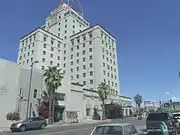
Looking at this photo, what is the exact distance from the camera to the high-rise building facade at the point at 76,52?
76.7m

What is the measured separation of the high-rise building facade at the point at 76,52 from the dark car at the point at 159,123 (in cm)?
5246

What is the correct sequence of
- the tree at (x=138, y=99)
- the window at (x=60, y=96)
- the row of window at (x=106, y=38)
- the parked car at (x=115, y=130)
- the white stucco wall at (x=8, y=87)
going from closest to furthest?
the parked car at (x=115, y=130) → the white stucco wall at (x=8, y=87) → the window at (x=60, y=96) → the row of window at (x=106, y=38) → the tree at (x=138, y=99)

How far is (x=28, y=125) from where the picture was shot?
2988 cm

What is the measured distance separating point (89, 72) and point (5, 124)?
4405cm

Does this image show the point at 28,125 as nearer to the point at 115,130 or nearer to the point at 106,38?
the point at 115,130

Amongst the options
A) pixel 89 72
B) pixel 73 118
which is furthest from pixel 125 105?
pixel 73 118

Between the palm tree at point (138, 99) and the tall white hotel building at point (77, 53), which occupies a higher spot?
the tall white hotel building at point (77, 53)

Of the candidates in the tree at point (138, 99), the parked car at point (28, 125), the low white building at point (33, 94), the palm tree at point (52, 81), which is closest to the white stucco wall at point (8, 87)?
the low white building at point (33, 94)

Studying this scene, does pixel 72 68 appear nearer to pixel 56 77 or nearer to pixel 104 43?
pixel 104 43

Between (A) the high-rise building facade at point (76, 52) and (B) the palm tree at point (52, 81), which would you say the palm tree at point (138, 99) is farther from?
(B) the palm tree at point (52, 81)

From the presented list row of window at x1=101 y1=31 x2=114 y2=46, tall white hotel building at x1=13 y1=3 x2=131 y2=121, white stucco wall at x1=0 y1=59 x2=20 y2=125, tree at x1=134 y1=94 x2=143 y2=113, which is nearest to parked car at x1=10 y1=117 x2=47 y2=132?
white stucco wall at x1=0 y1=59 x2=20 y2=125

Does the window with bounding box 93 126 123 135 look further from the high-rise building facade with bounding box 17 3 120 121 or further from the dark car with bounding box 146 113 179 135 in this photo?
the high-rise building facade with bounding box 17 3 120 121

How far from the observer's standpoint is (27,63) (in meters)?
80.4

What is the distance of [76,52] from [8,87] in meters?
47.5
